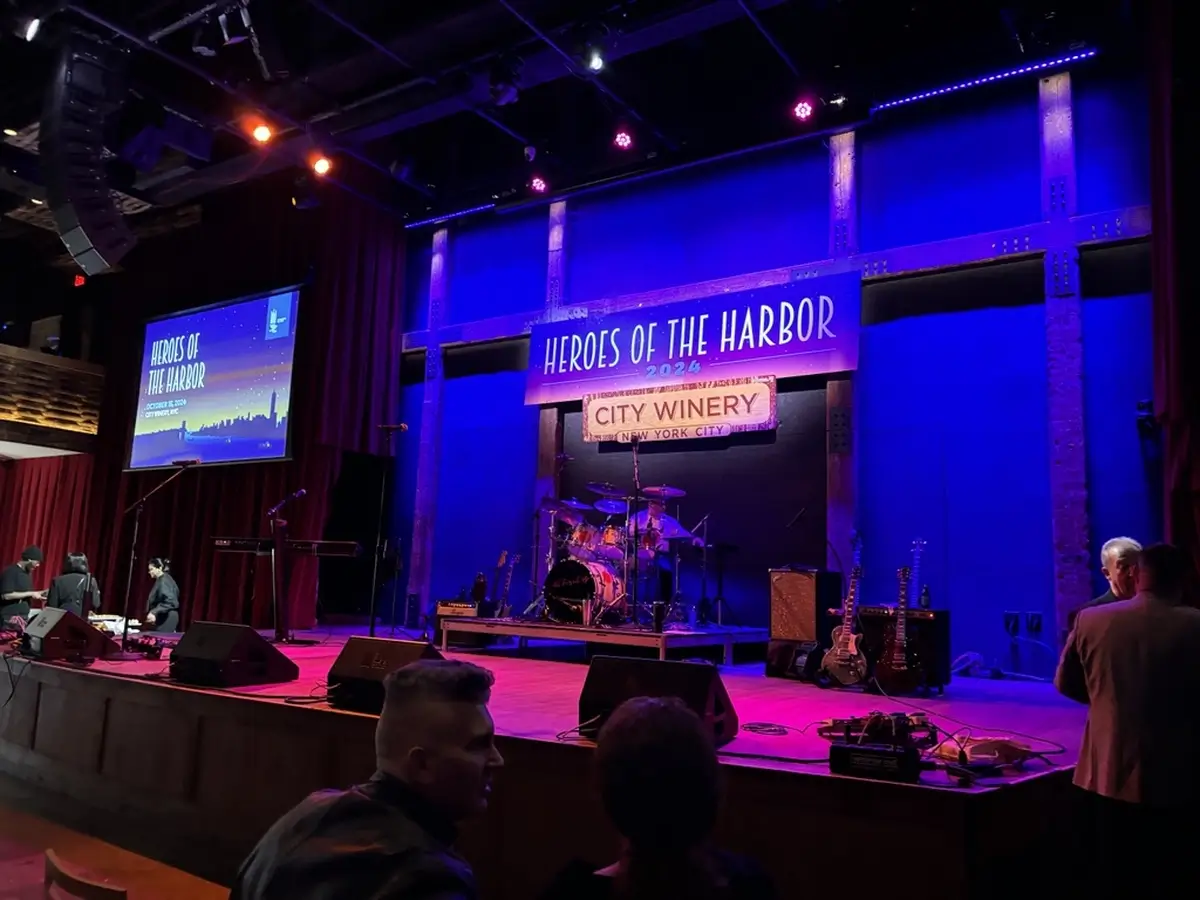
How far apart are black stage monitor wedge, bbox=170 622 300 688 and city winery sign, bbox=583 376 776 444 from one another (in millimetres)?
3558

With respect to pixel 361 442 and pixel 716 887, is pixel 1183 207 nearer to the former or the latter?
pixel 716 887

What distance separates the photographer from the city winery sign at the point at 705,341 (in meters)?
7.02

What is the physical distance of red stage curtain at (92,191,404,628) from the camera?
910 centimetres

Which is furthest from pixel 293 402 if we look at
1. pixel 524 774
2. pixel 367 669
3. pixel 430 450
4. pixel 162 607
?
pixel 524 774

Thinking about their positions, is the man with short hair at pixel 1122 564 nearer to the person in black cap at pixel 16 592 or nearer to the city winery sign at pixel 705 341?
the city winery sign at pixel 705 341

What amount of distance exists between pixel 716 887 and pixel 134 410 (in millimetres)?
11225

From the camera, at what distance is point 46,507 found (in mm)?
12422

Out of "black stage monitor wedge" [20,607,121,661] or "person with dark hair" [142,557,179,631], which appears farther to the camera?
"person with dark hair" [142,557,179,631]

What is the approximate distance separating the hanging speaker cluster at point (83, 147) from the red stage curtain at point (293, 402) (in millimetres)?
2433

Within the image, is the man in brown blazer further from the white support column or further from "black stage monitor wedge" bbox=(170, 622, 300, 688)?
the white support column

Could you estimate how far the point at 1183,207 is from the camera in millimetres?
5133

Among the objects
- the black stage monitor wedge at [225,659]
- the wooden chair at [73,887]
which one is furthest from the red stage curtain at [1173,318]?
the wooden chair at [73,887]

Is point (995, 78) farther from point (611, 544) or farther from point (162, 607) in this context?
point (162, 607)

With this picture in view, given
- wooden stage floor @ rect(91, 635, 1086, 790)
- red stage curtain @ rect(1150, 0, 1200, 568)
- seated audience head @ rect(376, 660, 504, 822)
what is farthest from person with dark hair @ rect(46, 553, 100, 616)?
red stage curtain @ rect(1150, 0, 1200, 568)
